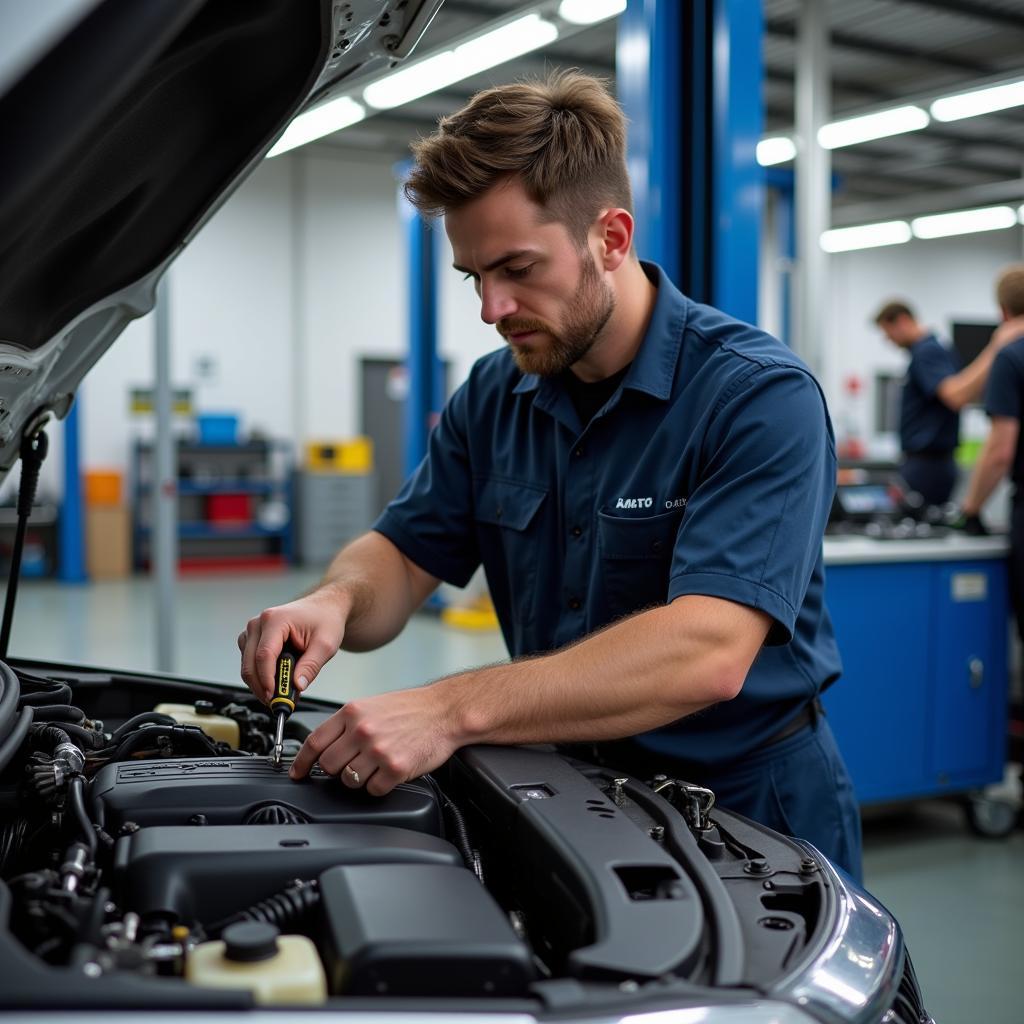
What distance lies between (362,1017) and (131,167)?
95 centimetres

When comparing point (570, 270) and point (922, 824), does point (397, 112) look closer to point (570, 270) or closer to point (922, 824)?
point (922, 824)

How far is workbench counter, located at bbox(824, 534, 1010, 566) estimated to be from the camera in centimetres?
319

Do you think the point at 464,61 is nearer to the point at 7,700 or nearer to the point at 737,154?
the point at 737,154

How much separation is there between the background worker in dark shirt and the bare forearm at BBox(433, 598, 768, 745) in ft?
15.8

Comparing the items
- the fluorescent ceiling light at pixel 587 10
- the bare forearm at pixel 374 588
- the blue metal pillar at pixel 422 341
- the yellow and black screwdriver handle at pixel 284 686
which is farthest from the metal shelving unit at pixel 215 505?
the yellow and black screwdriver handle at pixel 284 686

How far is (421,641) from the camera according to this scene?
20.7 feet

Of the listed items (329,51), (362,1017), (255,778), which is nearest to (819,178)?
(329,51)

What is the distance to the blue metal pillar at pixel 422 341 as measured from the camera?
296 inches

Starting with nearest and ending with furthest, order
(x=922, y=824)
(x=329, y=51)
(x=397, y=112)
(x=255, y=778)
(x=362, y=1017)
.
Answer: (x=362, y=1017)
(x=255, y=778)
(x=329, y=51)
(x=922, y=824)
(x=397, y=112)

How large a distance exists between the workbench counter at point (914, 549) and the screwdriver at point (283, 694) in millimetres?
2107

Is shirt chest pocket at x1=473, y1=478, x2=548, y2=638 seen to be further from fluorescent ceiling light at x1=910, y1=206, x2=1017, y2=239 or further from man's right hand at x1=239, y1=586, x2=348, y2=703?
fluorescent ceiling light at x1=910, y1=206, x2=1017, y2=239

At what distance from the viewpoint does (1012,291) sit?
389 centimetres

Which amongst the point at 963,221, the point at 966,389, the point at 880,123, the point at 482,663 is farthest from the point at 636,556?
the point at 963,221

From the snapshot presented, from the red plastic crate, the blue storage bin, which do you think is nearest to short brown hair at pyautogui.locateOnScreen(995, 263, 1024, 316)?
the blue storage bin
